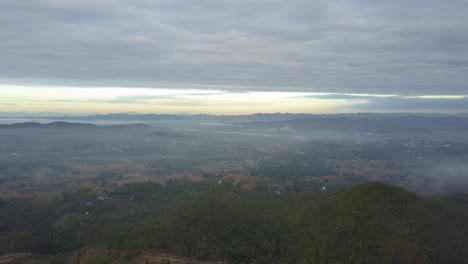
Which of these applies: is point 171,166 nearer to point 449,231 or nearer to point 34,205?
point 34,205

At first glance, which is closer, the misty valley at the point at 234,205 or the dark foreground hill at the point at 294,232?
the dark foreground hill at the point at 294,232

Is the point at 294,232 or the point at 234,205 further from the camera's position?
the point at 234,205

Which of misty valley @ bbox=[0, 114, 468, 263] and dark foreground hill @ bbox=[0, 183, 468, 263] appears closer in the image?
dark foreground hill @ bbox=[0, 183, 468, 263]

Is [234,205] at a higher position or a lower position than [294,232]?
higher
